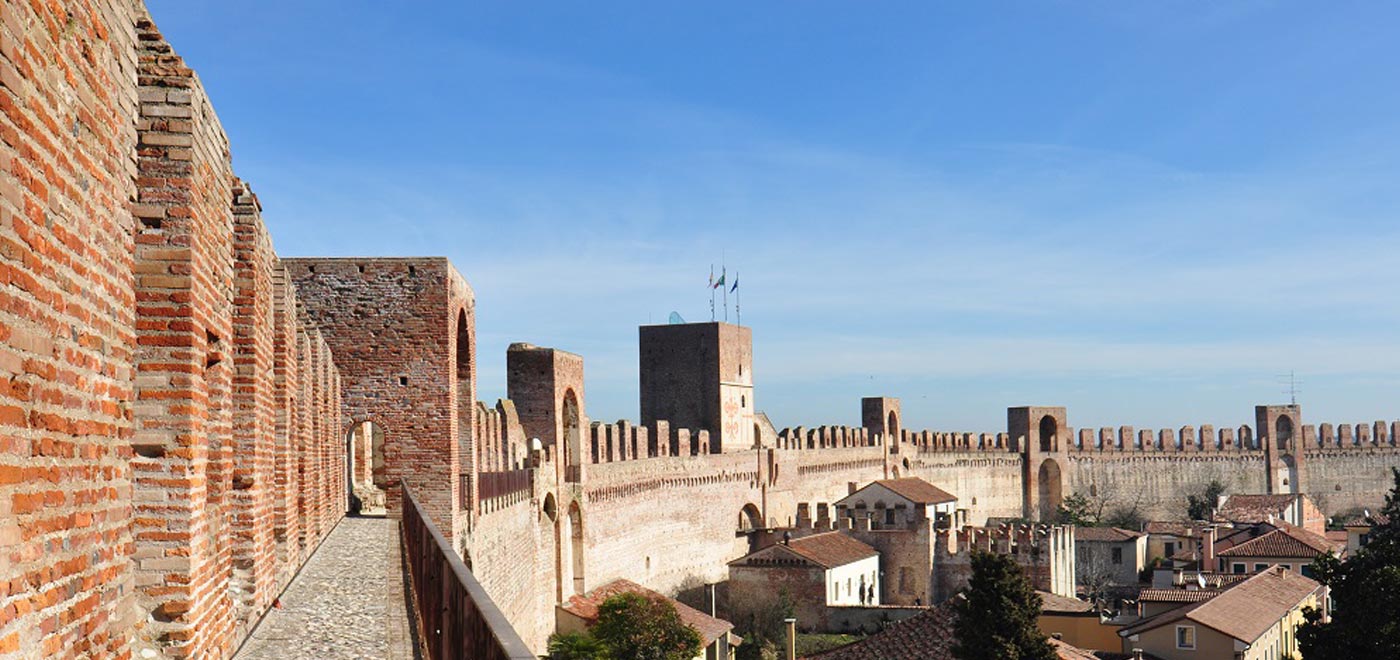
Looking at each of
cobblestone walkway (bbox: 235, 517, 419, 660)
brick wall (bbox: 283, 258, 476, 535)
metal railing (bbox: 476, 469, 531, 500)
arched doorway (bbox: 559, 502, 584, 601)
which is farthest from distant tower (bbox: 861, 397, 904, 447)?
cobblestone walkway (bbox: 235, 517, 419, 660)

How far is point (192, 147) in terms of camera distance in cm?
565

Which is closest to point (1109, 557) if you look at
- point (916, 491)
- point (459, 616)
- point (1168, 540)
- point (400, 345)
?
point (1168, 540)

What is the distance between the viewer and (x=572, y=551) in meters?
29.7

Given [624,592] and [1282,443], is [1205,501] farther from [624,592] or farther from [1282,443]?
[624,592]

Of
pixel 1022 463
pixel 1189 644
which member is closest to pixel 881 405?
pixel 1022 463

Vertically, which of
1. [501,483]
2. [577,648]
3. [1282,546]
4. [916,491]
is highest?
[501,483]

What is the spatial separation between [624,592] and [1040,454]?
39.6 metres

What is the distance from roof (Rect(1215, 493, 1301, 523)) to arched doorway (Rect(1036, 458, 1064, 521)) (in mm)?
7387

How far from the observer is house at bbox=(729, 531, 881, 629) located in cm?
3597

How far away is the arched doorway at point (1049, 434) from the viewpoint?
64.2 m

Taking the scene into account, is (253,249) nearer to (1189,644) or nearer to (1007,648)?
(1007,648)

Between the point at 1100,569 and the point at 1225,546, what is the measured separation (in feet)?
13.8

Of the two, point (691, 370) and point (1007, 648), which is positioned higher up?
point (691, 370)

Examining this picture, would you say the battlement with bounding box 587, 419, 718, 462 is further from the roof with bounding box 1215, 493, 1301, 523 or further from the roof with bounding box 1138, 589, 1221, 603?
the roof with bounding box 1215, 493, 1301, 523
